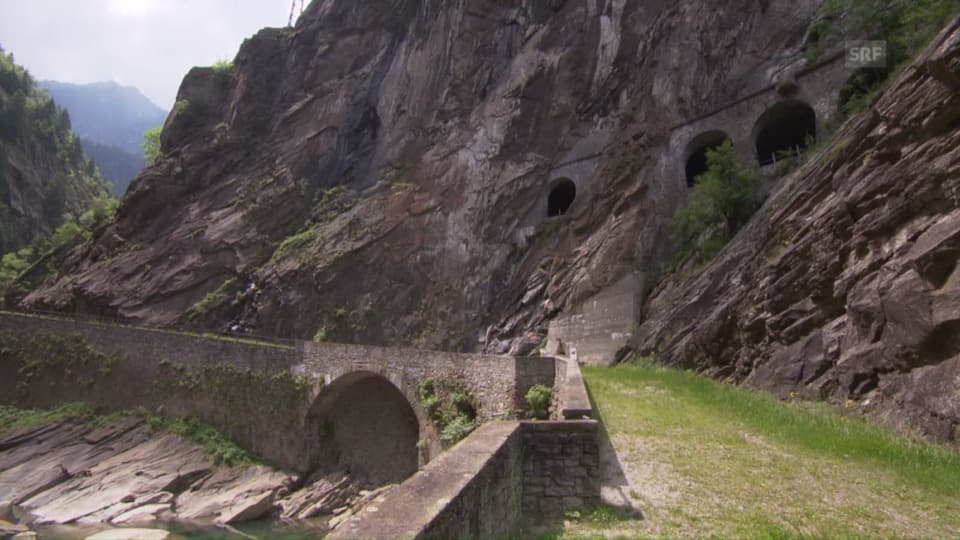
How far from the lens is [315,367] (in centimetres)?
2147

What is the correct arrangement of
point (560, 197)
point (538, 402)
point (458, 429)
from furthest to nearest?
1. point (560, 197)
2. point (458, 429)
3. point (538, 402)

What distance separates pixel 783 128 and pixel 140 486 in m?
30.7

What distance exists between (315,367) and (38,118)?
245 ft

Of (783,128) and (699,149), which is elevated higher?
(783,128)

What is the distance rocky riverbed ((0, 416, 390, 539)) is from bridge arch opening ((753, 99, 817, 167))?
2239 cm

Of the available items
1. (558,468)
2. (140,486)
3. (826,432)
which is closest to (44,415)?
(140,486)

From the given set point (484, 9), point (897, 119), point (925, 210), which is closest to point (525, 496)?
point (925, 210)

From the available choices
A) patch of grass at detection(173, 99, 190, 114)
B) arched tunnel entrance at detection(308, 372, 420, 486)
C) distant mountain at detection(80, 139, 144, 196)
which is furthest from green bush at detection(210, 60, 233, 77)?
distant mountain at detection(80, 139, 144, 196)

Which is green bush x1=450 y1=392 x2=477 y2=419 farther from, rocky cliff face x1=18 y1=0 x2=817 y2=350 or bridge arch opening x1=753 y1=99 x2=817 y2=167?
bridge arch opening x1=753 y1=99 x2=817 y2=167

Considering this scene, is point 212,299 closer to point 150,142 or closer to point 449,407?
point 449,407

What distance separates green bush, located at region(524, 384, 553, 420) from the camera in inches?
552

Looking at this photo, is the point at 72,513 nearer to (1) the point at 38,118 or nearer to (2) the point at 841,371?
(2) the point at 841,371

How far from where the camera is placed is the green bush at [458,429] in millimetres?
16000

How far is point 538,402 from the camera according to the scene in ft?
46.2
